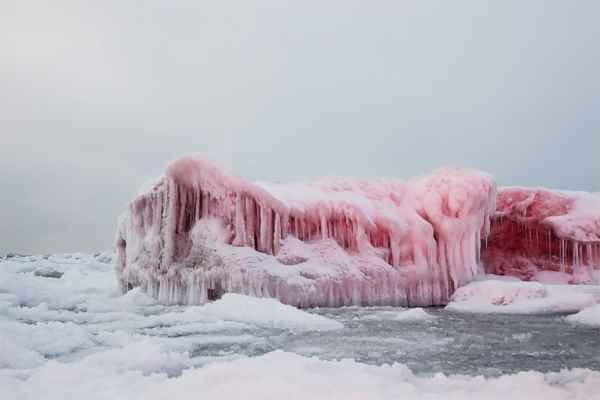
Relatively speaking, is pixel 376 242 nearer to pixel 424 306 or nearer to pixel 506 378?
pixel 424 306

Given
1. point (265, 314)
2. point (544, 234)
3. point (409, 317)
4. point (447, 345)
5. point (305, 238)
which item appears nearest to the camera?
point (447, 345)

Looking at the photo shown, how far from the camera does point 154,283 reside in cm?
1387

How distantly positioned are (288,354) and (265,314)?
15.6 feet

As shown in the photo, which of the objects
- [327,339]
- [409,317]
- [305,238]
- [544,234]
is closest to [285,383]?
[327,339]

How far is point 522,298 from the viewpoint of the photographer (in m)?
12.6

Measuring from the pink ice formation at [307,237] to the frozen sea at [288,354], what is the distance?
4.71 ft

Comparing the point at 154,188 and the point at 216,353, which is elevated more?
the point at 154,188

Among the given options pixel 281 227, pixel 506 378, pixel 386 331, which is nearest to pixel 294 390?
pixel 506 378

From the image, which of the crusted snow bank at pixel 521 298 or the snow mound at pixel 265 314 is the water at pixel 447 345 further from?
the crusted snow bank at pixel 521 298

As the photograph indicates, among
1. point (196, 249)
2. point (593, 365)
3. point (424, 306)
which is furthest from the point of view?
point (424, 306)

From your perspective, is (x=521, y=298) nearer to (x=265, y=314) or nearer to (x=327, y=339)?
(x=265, y=314)

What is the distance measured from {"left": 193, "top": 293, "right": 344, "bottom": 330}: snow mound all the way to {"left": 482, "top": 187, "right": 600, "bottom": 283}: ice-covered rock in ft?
37.8

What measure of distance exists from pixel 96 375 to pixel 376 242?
36.1 ft

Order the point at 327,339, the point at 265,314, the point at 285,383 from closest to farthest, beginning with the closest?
the point at 285,383
the point at 327,339
the point at 265,314
